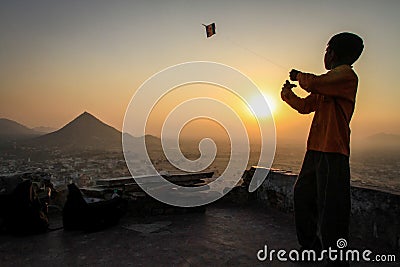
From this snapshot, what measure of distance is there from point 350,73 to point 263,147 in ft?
14.3

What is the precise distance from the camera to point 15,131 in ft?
64.1

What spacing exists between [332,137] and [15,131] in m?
20.7

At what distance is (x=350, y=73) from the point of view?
9.67ft

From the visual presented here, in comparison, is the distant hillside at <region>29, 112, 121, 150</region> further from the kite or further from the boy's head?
the boy's head

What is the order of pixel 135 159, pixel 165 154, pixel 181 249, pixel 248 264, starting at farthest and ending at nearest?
pixel 135 159, pixel 165 154, pixel 181 249, pixel 248 264

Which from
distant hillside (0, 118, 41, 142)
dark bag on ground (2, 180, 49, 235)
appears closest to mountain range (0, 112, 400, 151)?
distant hillside (0, 118, 41, 142)

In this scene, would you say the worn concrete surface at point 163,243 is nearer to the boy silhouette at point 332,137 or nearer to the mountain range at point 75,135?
the boy silhouette at point 332,137

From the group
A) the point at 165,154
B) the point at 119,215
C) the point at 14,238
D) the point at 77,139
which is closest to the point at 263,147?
the point at 165,154

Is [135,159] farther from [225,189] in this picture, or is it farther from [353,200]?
[353,200]

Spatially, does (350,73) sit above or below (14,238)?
above

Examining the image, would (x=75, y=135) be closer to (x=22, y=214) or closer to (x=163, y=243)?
(x=22, y=214)

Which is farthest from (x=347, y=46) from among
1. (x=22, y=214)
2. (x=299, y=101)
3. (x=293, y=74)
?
(x=22, y=214)

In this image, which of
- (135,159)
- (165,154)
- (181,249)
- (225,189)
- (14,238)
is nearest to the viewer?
(181,249)

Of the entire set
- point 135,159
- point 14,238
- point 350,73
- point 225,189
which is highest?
point 350,73
